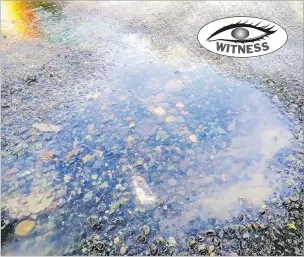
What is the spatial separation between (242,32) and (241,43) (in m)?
0.27

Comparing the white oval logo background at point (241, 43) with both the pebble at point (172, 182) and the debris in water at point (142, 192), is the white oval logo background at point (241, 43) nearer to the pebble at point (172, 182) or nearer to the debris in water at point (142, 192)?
the pebble at point (172, 182)

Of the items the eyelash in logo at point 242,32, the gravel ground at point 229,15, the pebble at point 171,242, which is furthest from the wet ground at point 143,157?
the eyelash in logo at point 242,32

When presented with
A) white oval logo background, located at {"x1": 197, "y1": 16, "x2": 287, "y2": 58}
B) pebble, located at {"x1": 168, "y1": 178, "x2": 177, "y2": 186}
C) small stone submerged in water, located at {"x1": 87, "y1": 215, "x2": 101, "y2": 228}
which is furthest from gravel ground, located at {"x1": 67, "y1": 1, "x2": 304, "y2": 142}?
small stone submerged in water, located at {"x1": 87, "y1": 215, "x2": 101, "y2": 228}

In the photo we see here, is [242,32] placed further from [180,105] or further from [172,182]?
[172,182]

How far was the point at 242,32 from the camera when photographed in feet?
13.9

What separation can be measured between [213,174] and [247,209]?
394 mm

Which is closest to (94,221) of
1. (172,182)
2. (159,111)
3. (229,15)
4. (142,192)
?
(142,192)

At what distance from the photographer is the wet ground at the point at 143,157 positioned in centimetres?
213

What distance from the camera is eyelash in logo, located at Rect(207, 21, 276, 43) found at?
164 inches

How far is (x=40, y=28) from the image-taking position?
461 cm

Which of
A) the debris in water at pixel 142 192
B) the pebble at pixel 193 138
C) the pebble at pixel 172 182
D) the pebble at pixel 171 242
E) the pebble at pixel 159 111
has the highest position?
the pebble at pixel 159 111

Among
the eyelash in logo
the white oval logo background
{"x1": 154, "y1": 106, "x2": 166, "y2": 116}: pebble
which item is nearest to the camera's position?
{"x1": 154, "y1": 106, "x2": 166, "y2": 116}: pebble

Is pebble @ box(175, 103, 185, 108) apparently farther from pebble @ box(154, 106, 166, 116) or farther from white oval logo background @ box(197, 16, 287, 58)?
white oval logo background @ box(197, 16, 287, 58)

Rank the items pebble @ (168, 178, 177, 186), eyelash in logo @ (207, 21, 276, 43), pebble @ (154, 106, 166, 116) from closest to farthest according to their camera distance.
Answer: pebble @ (168, 178, 177, 186), pebble @ (154, 106, 166, 116), eyelash in logo @ (207, 21, 276, 43)
